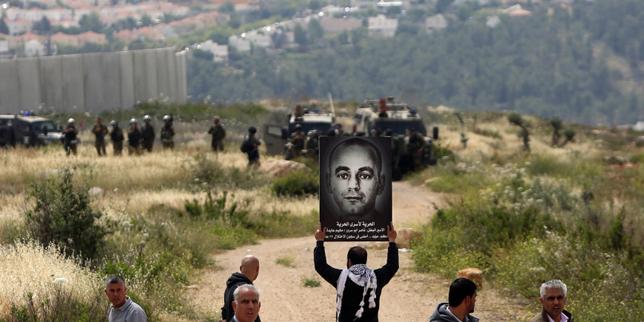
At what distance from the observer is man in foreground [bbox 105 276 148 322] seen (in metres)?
10.6

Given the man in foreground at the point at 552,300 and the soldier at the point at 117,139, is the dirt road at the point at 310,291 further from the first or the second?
the soldier at the point at 117,139

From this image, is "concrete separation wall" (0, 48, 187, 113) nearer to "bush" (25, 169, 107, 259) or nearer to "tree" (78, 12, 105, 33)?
"bush" (25, 169, 107, 259)

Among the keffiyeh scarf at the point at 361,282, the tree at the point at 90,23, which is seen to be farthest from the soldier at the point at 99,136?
the tree at the point at 90,23

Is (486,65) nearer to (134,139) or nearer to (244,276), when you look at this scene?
(134,139)

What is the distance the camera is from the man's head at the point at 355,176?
12406 mm

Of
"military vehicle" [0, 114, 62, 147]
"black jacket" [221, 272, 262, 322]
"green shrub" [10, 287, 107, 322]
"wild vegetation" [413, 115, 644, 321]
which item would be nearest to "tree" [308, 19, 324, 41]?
"military vehicle" [0, 114, 62, 147]

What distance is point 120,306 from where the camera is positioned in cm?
1072

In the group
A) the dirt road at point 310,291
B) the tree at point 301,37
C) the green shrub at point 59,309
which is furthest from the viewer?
the tree at point 301,37

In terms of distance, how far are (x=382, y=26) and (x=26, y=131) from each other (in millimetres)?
153090

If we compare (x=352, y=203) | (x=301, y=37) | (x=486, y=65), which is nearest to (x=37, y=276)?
(x=352, y=203)

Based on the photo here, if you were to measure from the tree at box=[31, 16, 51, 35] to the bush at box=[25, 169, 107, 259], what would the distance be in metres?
153

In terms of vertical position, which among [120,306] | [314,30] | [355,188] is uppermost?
Answer: [355,188]

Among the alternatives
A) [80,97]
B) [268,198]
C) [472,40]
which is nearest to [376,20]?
[472,40]

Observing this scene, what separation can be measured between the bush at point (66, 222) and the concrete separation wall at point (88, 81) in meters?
42.7
